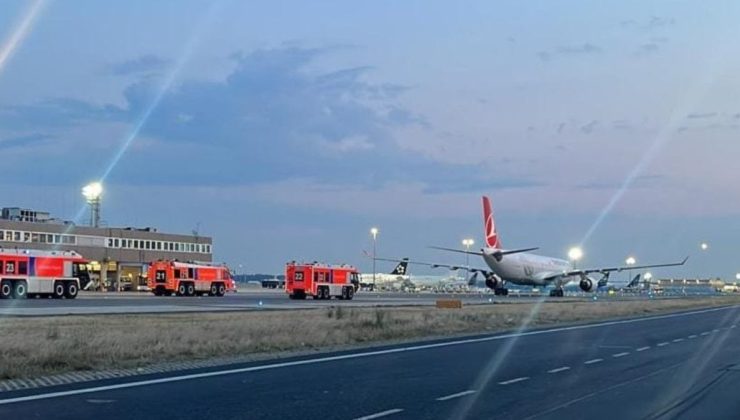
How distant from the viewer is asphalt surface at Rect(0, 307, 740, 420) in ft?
42.7

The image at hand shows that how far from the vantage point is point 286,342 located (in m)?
25.2

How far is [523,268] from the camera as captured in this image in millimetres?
87875

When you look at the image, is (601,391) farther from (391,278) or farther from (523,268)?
(391,278)

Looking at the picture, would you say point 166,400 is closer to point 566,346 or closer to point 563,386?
point 563,386

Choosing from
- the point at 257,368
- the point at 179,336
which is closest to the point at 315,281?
the point at 179,336

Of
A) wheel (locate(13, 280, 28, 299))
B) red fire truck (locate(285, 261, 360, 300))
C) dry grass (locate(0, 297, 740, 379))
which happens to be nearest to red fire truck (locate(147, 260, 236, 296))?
red fire truck (locate(285, 261, 360, 300))

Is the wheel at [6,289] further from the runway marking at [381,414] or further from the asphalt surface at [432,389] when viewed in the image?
the runway marking at [381,414]

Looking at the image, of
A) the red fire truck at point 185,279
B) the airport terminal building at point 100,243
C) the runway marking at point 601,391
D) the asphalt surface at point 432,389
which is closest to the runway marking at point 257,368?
the asphalt surface at point 432,389

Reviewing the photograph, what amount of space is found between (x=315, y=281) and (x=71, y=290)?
1732 cm

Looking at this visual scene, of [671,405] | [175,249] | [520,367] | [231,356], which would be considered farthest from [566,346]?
[175,249]

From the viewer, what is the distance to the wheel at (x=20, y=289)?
5562 centimetres

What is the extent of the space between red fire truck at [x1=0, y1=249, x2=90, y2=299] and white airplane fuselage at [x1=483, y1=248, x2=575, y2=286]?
37.7 meters

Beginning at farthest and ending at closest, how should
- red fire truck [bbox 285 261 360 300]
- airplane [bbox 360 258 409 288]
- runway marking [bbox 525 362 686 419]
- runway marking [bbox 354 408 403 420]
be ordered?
airplane [bbox 360 258 409 288] < red fire truck [bbox 285 261 360 300] < runway marking [bbox 525 362 686 419] < runway marking [bbox 354 408 403 420]

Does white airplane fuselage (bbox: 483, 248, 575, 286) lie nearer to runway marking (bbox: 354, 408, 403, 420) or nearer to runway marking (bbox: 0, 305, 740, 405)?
runway marking (bbox: 0, 305, 740, 405)
